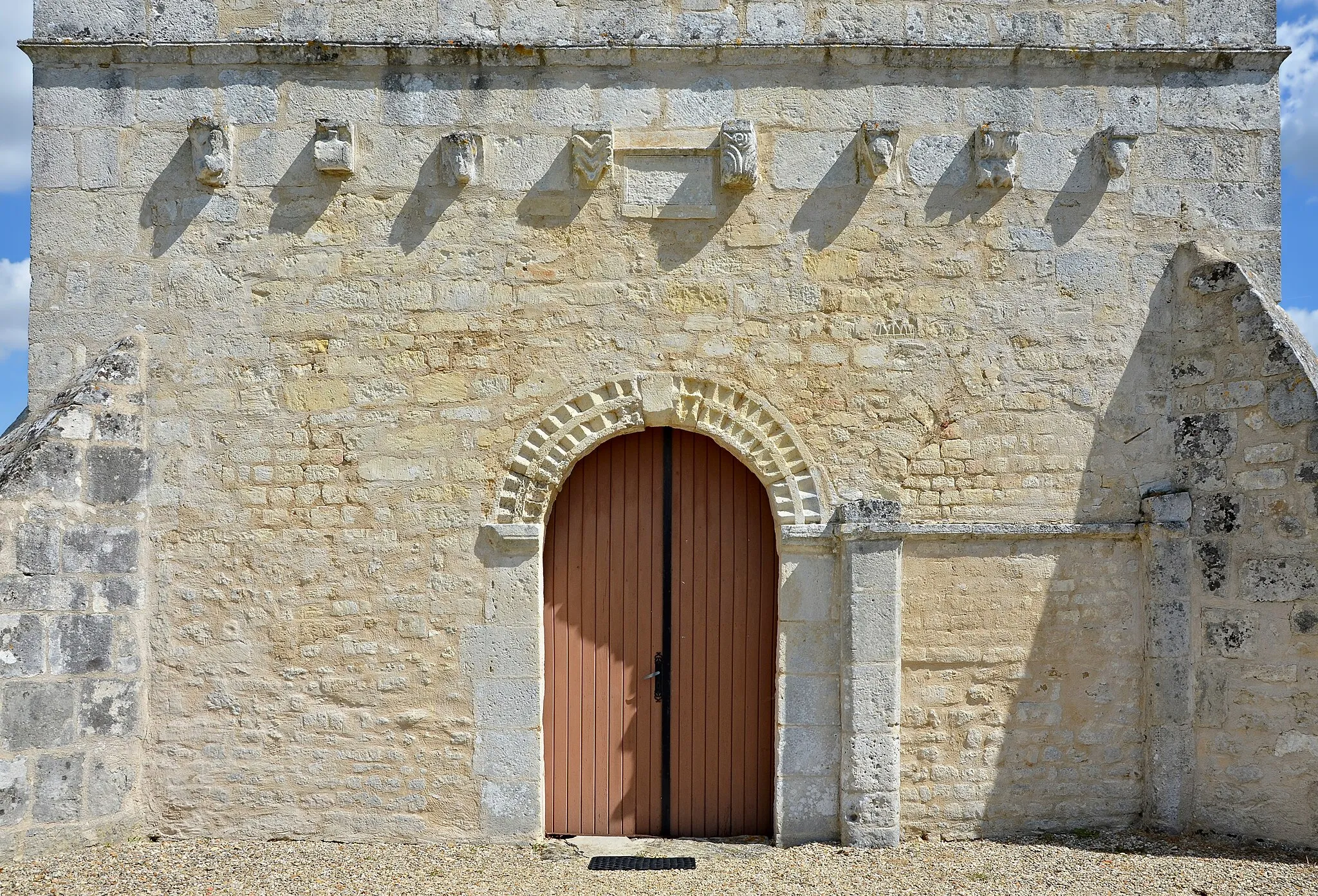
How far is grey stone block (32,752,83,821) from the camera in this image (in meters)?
4.85

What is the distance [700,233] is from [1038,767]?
3.20m

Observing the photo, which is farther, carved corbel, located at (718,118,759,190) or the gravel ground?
carved corbel, located at (718,118,759,190)

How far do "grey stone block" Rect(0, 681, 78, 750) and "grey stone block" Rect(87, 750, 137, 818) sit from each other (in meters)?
0.18

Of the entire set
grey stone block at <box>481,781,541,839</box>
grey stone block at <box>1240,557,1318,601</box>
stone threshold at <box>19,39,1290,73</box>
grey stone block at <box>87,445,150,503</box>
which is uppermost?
stone threshold at <box>19,39,1290,73</box>

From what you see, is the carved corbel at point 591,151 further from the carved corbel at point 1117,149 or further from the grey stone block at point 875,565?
the carved corbel at point 1117,149

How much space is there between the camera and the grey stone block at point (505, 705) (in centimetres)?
514

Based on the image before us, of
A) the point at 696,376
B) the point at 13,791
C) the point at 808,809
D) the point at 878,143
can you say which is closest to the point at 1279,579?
the point at 808,809

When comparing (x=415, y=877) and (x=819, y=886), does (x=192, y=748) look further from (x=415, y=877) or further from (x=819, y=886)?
(x=819, y=886)

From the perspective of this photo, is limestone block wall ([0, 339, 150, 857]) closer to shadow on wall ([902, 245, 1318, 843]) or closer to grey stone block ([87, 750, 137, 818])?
grey stone block ([87, 750, 137, 818])

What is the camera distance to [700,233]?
5328mm

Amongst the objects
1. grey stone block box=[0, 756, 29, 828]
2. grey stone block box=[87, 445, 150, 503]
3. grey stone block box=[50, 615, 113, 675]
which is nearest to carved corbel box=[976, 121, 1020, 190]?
grey stone block box=[87, 445, 150, 503]

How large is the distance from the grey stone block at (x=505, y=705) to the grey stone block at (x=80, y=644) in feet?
5.87

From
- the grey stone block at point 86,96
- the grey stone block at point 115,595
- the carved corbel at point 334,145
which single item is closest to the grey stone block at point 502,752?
the grey stone block at point 115,595

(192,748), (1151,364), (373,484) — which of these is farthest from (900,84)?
(192,748)
